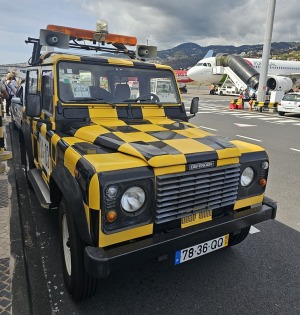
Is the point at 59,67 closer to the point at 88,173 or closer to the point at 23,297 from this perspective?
the point at 88,173

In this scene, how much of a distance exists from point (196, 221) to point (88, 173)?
103 cm

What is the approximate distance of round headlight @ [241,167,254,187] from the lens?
2.86 metres

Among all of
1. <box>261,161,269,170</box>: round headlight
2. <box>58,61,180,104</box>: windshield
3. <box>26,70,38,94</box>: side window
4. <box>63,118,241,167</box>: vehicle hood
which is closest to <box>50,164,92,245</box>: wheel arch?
<box>63,118,241,167</box>: vehicle hood

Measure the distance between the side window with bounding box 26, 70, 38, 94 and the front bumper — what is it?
116 inches

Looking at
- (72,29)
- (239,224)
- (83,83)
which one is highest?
(72,29)

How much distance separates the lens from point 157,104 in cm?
399

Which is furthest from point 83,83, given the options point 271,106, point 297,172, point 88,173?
point 271,106

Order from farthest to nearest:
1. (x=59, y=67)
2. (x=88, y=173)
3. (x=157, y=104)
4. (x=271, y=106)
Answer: (x=271, y=106)
(x=157, y=104)
(x=59, y=67)
(x=88, y=173)

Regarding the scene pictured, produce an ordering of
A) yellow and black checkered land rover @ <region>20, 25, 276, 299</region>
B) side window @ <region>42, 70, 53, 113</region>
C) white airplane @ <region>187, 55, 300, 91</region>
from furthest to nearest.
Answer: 1. white airplane @ <region>187, 55, 300, 91</region>
2. side window @ <region>42, 70, 53, 113</region>
3. yellow and black checkered land rover @ <region>20, 25, 276, 299</region>

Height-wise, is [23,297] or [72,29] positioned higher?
[72,29]

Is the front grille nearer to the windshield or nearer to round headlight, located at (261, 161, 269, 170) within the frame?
round headlight, located at (261, 161, 269, 170)

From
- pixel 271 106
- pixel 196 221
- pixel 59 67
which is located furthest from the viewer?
pixel 271 106

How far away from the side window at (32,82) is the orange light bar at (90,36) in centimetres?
80

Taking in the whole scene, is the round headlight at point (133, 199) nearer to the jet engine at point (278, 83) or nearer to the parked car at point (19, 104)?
the parked car at point (19, 104)
